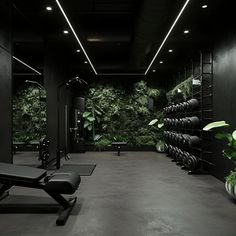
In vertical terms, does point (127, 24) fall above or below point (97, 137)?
above

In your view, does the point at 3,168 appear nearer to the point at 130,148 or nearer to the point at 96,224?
the point at 96,224

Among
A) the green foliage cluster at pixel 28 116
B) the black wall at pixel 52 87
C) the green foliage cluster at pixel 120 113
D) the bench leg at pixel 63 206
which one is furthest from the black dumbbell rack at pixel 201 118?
the green foliage cluster at pixel 28 116

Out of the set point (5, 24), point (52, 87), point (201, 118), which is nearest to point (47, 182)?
point (5, 24)

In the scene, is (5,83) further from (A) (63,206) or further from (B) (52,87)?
(B) (52,87)

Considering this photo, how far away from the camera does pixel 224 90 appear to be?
581cm

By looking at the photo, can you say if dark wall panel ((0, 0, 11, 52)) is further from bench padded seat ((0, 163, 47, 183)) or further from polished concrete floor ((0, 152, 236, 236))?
polished concrete floor ((0, 152, 236, 236))

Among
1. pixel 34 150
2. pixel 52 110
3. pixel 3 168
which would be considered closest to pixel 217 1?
pixel 3 168

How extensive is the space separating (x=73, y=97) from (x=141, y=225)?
9.39 metres

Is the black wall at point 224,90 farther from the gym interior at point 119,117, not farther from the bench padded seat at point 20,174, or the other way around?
the bench padded seat at point 20,174

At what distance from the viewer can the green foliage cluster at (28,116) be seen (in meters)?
9.70

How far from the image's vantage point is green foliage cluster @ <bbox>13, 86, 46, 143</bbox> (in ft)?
31.8

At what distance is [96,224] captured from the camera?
3.34m

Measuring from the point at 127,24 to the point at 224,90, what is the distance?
3153mm

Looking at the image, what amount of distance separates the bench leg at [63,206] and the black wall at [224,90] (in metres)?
3.28
